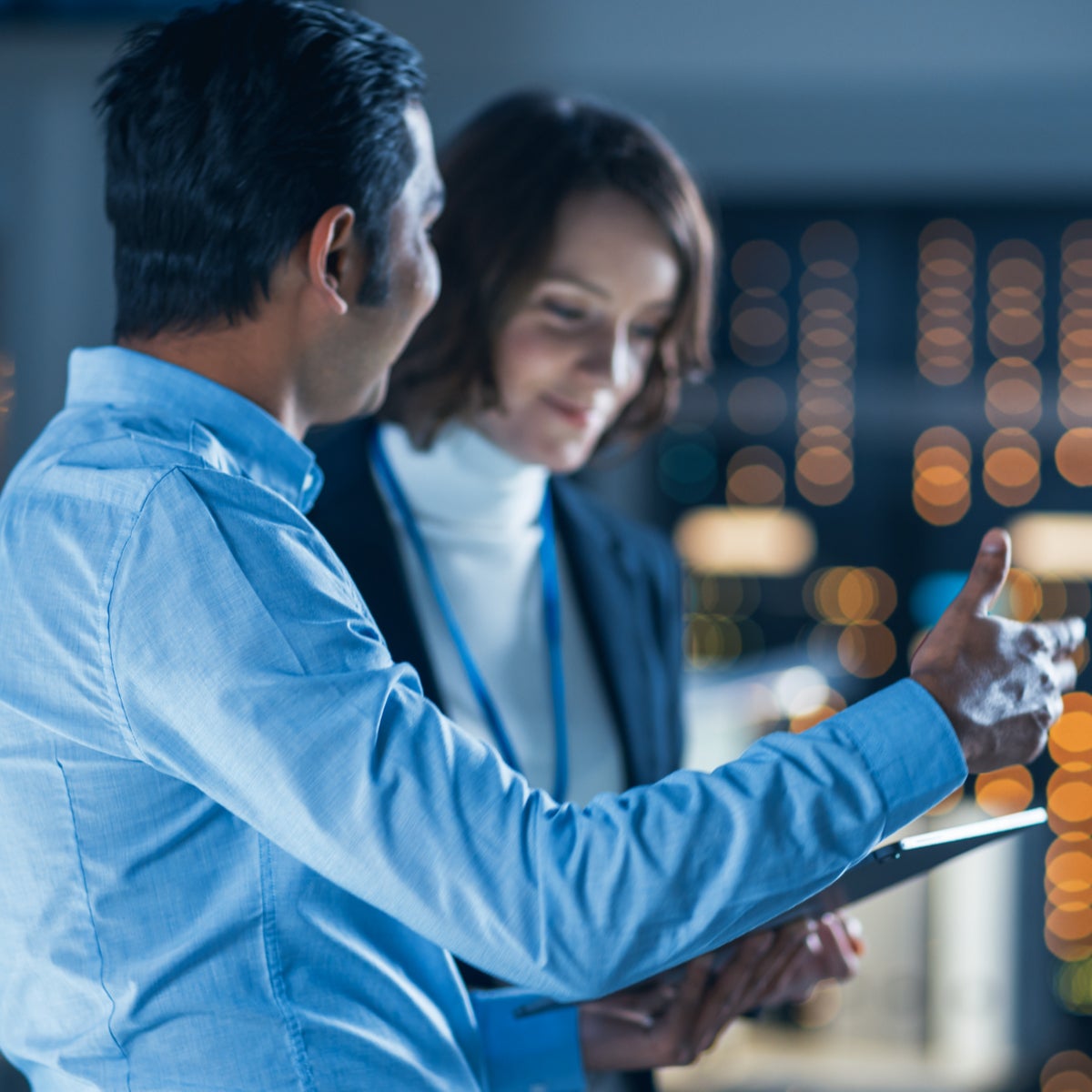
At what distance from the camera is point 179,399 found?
745 millimetres

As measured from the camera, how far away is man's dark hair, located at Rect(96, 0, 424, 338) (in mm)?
748

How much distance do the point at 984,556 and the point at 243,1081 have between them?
51cm

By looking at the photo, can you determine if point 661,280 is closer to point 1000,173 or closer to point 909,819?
point 909,819

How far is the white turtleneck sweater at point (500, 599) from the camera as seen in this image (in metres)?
1.27

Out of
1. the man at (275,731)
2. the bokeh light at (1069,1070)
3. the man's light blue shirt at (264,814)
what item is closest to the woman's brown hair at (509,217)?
the man at (275,731)

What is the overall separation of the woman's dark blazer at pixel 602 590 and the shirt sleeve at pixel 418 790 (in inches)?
19.5

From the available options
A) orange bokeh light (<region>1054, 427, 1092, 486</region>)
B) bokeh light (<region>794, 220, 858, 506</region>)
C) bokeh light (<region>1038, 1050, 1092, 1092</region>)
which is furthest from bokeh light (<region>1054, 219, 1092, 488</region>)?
bokeh light (<region>1038, 1050, 1092, 1092</region>)

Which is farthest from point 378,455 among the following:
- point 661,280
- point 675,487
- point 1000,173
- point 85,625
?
point 1000,173

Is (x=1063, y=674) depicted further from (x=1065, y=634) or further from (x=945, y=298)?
(x=945, y=298)

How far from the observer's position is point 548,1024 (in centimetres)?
95

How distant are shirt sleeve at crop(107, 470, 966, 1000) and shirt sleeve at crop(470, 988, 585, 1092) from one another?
311 mm

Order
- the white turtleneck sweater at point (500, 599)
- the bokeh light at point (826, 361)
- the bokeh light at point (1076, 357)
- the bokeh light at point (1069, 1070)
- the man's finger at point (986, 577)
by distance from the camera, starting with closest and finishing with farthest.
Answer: the man's finger at point (986, 577) < the white turtleneck sweater at point (500, 599) < the bokeh light at point (1069, 1070) < the bokeh light at point (1076, 357) < the bokeh light at point (826, 361)

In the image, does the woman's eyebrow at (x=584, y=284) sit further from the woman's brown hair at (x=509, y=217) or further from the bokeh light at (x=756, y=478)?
the bokeh light at (x=756, y=478)

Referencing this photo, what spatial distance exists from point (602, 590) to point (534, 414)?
0.20 meters
